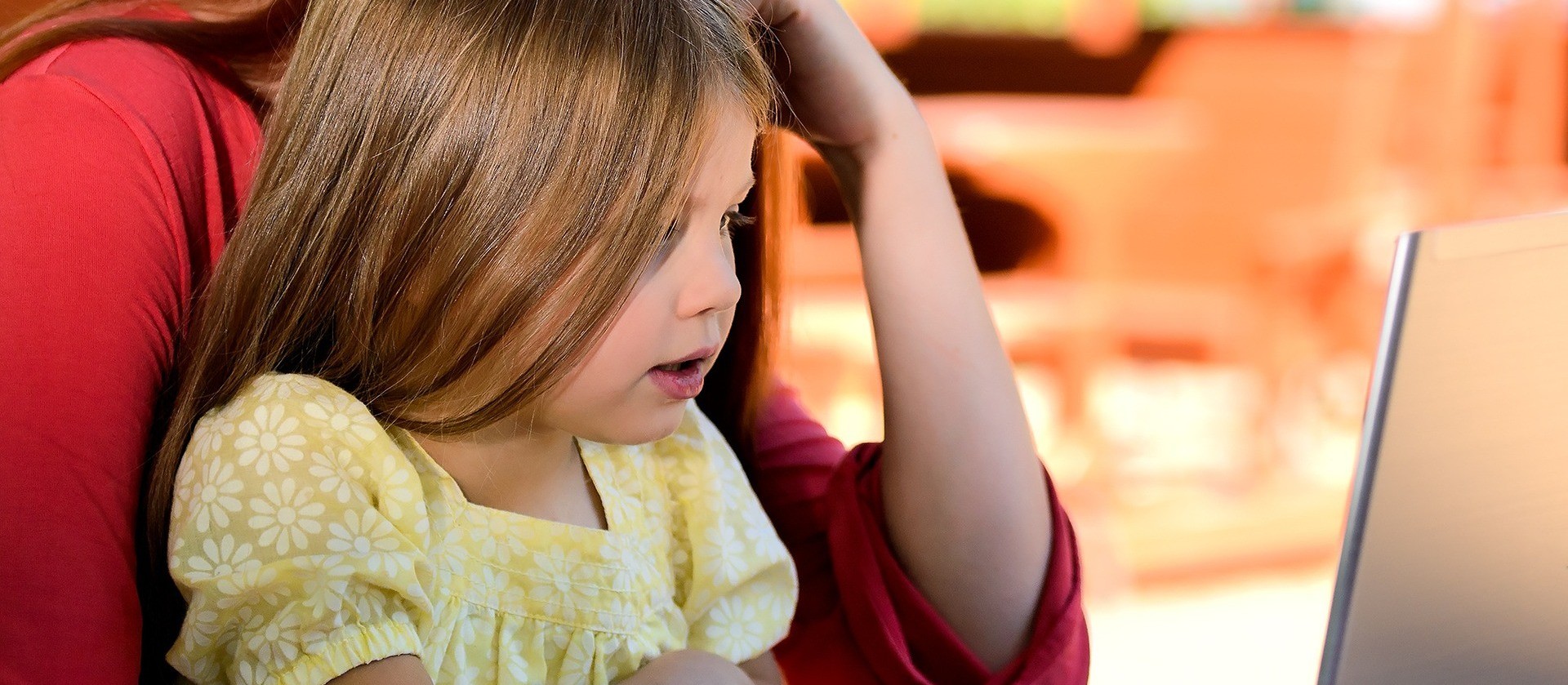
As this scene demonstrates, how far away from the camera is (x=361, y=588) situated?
64 cm

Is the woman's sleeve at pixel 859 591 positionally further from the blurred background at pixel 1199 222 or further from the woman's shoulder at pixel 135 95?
the blurred background at pixel 1199 222

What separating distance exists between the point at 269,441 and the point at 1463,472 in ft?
1.76

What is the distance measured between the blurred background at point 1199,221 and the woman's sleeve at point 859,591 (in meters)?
1.68

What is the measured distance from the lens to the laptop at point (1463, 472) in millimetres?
537

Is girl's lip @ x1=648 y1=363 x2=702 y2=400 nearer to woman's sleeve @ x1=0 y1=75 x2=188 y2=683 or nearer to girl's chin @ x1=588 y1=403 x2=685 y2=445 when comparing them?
girl's chin @ x1=588 y1=403 x2=685 y2=445

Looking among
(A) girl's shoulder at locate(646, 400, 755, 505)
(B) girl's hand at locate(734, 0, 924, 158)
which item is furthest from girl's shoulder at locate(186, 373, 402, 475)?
(B) girl's hand at locate(734, 0, 924, 158)

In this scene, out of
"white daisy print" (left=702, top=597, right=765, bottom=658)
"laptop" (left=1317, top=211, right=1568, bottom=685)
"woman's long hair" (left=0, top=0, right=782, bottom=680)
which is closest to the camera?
"laptop" (left=1317, top=211, right=1568, bottom=685)

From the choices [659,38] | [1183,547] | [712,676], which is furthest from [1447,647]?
[1183,547]

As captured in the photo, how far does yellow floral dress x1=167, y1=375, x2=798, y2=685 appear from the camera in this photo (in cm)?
62

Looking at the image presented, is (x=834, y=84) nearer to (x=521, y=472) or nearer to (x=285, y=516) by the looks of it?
(x=521, y=472)

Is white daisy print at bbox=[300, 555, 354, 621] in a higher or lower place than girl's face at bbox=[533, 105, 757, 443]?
lower

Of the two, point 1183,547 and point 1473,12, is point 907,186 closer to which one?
point 1183,547

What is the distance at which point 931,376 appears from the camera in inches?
34.3

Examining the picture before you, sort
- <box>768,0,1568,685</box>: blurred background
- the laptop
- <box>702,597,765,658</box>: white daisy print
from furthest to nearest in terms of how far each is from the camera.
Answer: <box>768,0,1568,685</box>: blurred background
<box>702,597,765,658</box>: white daisy print
the laptop
